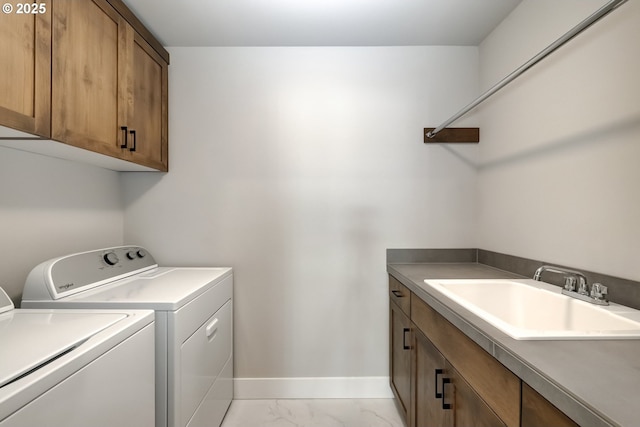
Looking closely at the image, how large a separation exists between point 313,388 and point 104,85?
2181mm

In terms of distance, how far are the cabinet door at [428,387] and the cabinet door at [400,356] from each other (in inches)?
4.2

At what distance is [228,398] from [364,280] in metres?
1.17

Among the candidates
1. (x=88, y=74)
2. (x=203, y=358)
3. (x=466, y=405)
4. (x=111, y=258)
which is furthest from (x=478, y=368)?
(x=88, y=74)

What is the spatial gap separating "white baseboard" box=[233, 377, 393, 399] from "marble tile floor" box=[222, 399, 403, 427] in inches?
1.2

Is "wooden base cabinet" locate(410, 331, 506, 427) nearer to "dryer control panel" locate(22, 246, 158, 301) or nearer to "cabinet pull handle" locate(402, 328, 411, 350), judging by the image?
"cabinet pull handle" locate(402, 328, 411, 350)

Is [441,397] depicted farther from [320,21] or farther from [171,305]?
[320,21]

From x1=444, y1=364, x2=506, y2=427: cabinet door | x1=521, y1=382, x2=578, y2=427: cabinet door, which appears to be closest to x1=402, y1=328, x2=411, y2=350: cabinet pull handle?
x1=444, y1=364, x2=506, y2=427: cabinet door

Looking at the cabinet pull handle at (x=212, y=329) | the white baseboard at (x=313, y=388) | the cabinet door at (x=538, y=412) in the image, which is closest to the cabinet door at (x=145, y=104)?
the cabinet pull handle at (x=212, y=329)

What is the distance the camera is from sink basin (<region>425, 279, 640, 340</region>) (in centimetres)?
81

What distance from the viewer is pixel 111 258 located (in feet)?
5.42

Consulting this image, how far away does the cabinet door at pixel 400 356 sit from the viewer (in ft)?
5.41

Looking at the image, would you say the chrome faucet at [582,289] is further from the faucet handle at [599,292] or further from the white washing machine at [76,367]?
the white washing machine at [76,367]

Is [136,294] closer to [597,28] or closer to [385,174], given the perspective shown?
[385,174]

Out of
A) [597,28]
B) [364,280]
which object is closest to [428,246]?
[364,280]
